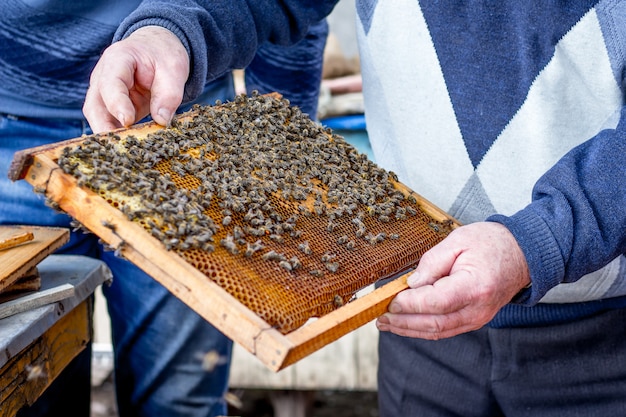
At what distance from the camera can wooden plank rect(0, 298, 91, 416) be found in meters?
2.13

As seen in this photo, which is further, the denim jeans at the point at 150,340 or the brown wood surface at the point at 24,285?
the denim jeans at the point at 150,340

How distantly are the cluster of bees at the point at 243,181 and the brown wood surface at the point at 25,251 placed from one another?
0.45m

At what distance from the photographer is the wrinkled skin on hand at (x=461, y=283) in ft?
6.29

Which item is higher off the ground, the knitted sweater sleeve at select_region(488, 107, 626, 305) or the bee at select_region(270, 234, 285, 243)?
the knitted sweater sleeve at select_region(488, 107, 626, 305)

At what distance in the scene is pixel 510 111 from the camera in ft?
7.89

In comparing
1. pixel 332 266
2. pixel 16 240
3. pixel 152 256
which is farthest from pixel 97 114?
pixel 332 266

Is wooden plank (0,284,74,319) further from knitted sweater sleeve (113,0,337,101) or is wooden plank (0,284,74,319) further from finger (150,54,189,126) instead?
knitted sweater sleeve (113,0,337,101)

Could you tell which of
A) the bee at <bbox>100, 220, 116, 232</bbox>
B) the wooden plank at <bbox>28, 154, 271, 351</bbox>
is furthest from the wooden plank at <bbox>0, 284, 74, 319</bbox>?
the bee at <bbox>100, 220, 116, 232</bbox>

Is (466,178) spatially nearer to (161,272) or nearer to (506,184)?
Result: (506,184)

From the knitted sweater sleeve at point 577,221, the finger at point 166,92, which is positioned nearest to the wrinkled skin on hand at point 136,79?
the finger at point 166,92

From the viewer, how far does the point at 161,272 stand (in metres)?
1.82

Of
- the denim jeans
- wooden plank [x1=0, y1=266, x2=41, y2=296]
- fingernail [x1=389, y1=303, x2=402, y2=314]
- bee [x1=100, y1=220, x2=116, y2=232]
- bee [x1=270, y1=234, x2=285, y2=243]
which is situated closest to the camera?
bee [x1=100, y1=220, x2=116, y2=232]

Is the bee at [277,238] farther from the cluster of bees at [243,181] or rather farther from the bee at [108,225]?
the bee at [108,225]

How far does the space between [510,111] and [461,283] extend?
0.78m
